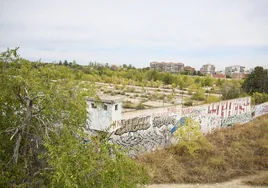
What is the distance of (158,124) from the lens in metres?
13.8

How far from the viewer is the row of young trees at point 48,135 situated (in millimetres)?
3979

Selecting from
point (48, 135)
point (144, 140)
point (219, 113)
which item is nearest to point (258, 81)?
point (219, 113)

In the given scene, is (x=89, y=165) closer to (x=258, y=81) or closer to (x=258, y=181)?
(x=258, y=181)

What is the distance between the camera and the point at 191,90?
41.3 metres

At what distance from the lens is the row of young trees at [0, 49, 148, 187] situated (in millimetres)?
3979

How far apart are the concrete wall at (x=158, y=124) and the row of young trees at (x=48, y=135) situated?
443 cm

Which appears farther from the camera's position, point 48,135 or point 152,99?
point 152,99

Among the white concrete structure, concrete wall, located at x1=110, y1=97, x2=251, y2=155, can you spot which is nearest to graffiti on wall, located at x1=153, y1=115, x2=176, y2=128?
concrete wall, located at x1=110, y1=97, x2=251, y2=155

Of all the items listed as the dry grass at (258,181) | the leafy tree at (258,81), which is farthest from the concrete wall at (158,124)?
the leafy tree at (258,81)

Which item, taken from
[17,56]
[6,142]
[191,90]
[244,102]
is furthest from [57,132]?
[191,90]

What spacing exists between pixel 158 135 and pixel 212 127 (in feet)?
21.2

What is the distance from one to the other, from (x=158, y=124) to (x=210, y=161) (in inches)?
140

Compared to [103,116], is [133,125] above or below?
below

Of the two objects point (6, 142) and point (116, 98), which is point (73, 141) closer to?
point (6, 142)
